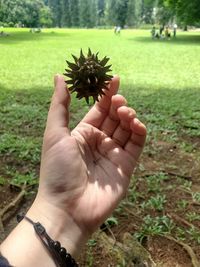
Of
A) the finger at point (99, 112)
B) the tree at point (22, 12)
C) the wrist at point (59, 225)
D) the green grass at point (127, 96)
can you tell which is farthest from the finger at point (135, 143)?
the tree at point (22, 12)

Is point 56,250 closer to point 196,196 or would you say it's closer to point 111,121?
point 111,121

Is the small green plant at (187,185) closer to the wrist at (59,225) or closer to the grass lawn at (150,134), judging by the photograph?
the grass lawn at (150,134)

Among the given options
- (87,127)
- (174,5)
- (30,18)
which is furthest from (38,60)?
(30,18)

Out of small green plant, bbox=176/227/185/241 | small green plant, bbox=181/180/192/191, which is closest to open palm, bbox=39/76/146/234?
small green plant, bbox=176/227/185/241

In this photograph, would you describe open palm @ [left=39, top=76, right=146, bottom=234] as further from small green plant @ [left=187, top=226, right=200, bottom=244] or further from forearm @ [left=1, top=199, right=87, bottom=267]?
small green plant @ [left=187, top=226, right=200, bottom=244]

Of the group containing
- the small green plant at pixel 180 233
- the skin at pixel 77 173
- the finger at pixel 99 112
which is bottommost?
the small green plant at pixel 180 233

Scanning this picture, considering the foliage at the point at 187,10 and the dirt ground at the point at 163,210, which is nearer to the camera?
the dirt ground at the point at 163,210

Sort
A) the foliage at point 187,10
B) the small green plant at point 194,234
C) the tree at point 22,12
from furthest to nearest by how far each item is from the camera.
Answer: the tree at point 22,12 → the foliage at point 187,10 → the small green plant at point 194,234

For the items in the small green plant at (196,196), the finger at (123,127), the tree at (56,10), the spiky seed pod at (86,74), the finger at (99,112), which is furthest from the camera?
the tree at (56,10)

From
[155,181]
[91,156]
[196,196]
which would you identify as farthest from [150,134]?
[91,156]

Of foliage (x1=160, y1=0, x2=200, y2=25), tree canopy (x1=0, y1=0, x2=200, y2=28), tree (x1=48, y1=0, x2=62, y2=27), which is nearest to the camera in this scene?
foliage (x1=160, y1=0, x2=200, y2=25)
